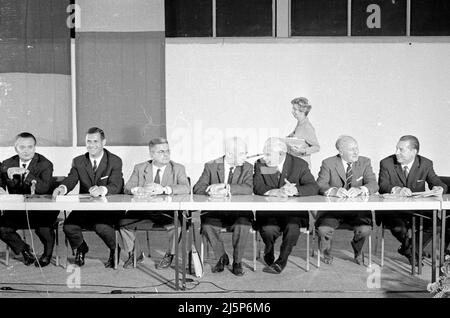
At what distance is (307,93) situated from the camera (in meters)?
6.39

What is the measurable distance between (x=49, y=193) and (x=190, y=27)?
285 cm

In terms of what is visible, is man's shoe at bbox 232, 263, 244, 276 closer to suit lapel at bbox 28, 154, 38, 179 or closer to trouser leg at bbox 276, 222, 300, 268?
trouser leg at bbox 276, 222, 300, 268

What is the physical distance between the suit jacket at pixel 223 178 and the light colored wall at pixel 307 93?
6.89ft

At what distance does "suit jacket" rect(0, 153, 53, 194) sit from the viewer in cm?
440

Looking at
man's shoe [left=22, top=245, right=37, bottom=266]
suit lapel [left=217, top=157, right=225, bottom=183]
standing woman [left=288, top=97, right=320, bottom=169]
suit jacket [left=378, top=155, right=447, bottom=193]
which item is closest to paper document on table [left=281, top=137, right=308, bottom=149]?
standing woman [left=288, top=97, right=320, bottom=169]

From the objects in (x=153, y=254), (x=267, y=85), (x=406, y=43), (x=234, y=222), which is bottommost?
(x=153, y=254)

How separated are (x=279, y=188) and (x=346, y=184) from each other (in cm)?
57

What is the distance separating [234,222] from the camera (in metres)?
4.13

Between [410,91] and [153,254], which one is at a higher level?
[410,91]

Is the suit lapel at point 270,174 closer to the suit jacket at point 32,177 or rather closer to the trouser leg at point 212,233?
the trouser leg at point 212,233

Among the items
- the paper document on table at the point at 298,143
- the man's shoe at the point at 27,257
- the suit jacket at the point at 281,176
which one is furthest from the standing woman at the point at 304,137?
the man's shoe at the point at 27,257

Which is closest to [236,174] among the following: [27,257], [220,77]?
[27,257]
